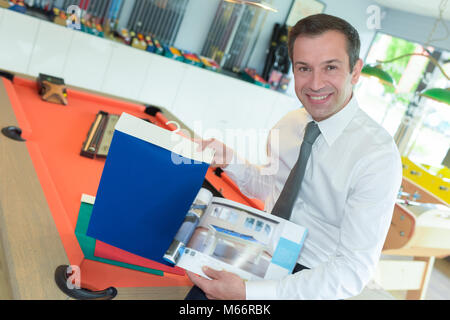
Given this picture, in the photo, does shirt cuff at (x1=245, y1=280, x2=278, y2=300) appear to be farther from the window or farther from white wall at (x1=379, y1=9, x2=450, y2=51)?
white wall at (x1=379, y1=9, x2=450, y2=51)

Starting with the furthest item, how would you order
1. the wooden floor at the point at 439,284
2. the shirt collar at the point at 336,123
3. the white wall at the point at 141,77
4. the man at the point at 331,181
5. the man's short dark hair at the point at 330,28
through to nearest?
the white wall at the point at 141,77 < the wooden floor at the point at 439,284 < the shirt collar at the point at 336,123 < the man's short dark hair at the point at 330,28 < the man at the point at 331,181

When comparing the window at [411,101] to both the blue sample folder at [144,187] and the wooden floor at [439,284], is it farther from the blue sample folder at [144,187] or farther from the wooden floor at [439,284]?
the blue sample folder at [144,187]

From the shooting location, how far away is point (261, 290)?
44.7 inches

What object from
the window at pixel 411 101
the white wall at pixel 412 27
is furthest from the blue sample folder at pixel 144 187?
the white wall at pixel 412 27

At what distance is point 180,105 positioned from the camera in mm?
5855

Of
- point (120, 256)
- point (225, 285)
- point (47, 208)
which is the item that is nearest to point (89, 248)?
point (120, 256)

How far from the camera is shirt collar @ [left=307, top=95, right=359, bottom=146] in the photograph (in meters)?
1.48

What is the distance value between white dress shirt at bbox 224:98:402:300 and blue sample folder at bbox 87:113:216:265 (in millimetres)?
312

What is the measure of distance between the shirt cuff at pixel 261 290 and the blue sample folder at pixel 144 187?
0.27 metres

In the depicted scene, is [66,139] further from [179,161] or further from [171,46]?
[171,46]

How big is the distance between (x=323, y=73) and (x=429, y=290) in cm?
325

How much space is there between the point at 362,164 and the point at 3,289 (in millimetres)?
1089

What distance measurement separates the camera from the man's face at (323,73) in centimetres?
138
